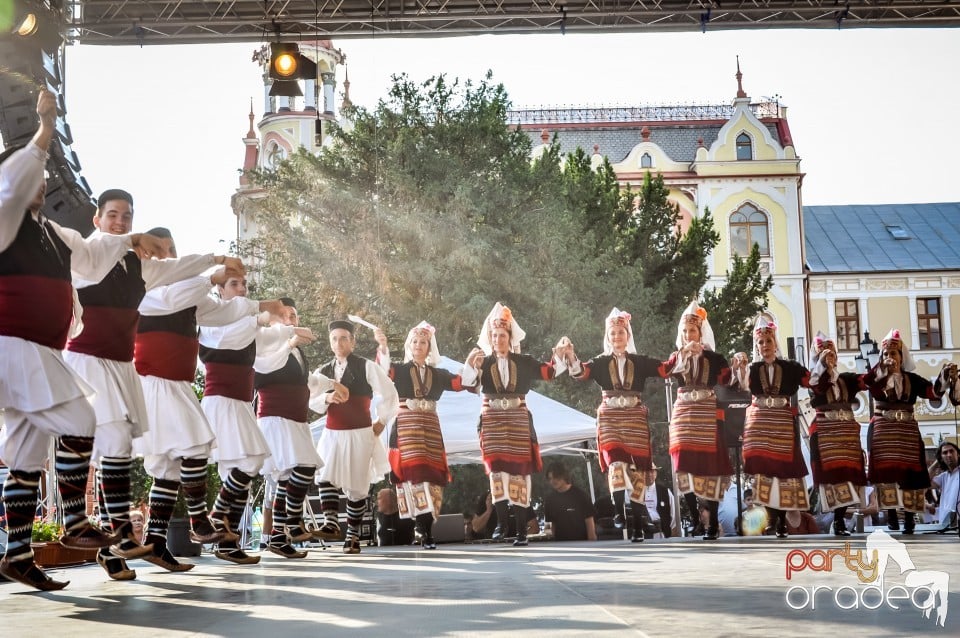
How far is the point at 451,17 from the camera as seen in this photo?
1156 centimetres

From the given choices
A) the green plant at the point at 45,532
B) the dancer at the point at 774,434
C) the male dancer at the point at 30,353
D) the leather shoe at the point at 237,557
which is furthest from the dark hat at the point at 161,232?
the dancer at the point at 774,434

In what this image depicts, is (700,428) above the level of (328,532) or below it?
above

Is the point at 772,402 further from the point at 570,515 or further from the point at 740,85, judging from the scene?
the point at 740,85

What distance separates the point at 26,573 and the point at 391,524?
23.4ft

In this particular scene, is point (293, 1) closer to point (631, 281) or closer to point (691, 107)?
point (631, 281)

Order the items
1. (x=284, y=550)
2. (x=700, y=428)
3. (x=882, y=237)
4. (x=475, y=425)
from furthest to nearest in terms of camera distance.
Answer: (x=882, y=237), (x=475, y=425), (x=700, y=428), (x=284, y=550)

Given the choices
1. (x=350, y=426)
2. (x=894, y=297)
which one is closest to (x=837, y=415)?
(x=350, y=426)

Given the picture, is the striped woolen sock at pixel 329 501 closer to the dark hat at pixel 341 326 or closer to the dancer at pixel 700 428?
the dark hat at pixel 341 326

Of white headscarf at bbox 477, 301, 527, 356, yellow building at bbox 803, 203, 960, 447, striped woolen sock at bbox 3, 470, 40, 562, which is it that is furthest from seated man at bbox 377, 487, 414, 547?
yellow building at bbox 803, 203, 960, 447

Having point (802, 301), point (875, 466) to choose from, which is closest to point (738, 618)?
point (875, 466)

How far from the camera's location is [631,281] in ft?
72.0

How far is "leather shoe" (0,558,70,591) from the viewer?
461cm

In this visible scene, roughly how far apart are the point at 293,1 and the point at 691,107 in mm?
30196

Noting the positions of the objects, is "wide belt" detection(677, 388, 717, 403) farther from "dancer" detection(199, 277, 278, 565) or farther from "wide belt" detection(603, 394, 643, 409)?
"dancer" detection(199, 277, 278, 565)
